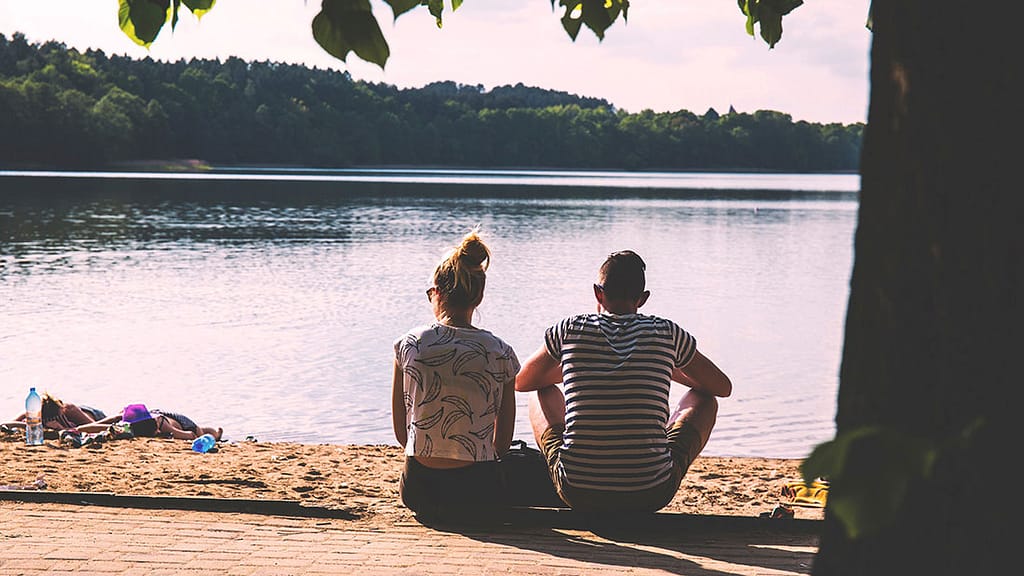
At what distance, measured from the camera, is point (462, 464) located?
4.82 metres

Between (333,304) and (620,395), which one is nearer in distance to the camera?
(620,395)

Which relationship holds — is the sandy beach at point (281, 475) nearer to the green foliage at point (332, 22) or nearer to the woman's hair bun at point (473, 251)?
the woman's hair bun at point (473, 251)

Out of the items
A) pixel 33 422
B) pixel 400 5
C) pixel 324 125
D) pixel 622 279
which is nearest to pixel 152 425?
pixel 33 422

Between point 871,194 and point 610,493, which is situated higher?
point 871,194

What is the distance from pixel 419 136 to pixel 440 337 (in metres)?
142

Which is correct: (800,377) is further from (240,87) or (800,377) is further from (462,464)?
(240,87)

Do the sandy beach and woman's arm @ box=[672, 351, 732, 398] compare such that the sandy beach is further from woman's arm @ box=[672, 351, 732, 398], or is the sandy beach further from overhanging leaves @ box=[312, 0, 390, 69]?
overhanging leaves @ box=[312, 0, 390, 69]

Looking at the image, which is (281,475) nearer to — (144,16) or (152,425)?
(152,425)

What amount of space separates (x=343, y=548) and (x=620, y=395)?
1123mm

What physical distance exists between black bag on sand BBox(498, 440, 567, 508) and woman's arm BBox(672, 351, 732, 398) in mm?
683

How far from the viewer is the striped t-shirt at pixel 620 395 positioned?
4441mm

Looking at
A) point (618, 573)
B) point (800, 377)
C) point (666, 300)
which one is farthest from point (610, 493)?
point (666, 300)

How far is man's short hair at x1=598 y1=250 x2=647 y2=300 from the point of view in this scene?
4555mm

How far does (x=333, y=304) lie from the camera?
20734 millimetres
